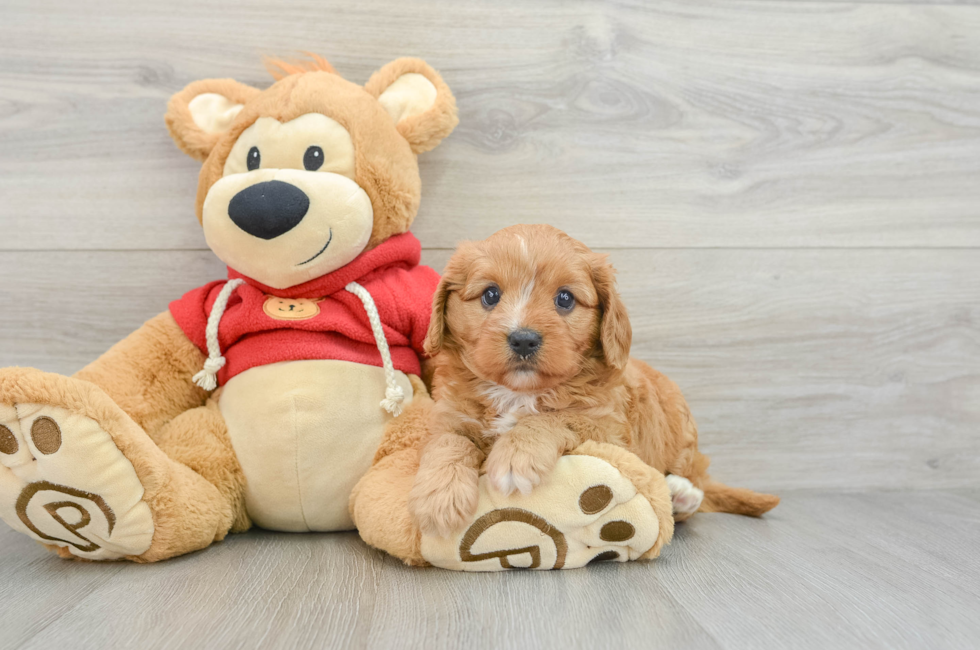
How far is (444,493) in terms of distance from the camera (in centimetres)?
116

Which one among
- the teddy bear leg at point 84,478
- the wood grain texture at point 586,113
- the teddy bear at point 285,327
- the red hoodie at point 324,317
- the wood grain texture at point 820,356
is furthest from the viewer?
the wood grain texture at point 820,356

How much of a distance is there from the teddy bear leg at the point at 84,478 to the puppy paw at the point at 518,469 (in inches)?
24.0

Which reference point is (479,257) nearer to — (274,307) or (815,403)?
(274,307)

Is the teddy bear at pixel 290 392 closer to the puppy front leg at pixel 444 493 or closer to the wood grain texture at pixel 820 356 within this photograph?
the puppy front leg at pixel 444 493

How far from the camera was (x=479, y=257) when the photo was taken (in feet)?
4.23

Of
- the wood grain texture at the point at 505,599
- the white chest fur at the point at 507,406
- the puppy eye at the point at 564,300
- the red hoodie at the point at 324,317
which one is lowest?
the wood grain texture at the point at 505,599

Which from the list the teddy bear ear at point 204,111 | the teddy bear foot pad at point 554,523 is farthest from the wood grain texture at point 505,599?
the teddy bear ear at point 204,111

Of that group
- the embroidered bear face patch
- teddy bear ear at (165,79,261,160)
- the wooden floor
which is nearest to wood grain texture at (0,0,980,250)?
the wooden floor

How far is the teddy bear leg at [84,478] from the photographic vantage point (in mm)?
1158

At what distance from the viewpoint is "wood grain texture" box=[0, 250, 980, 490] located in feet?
6.29

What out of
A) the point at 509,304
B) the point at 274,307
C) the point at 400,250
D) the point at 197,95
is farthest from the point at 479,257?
the point at 197,95

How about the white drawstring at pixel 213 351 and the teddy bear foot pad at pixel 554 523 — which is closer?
the teddy bear foot pad at pixel 554 523

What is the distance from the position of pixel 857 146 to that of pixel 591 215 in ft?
2.63

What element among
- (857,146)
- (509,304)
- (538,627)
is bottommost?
(538,627)
